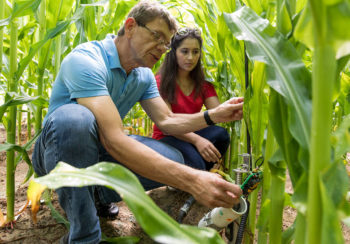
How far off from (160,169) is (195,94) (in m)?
1.04

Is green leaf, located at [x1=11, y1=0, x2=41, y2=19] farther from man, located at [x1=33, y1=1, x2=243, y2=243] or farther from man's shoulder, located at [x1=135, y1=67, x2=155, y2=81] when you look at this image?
man's shoulder, located at [x1=135, y1=67, x2=155, y2=81]

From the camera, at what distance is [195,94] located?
70.9 inches

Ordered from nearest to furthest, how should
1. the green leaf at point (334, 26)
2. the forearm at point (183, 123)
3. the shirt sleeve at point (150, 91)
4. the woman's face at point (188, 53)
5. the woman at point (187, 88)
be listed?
the green leaf at point (334, 26), the forearm at point (183, 123), the shirt sleeve at point (150, 91), the woman at point (187, 88), the woman's face at point (188, 53)

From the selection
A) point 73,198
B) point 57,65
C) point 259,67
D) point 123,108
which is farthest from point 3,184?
→ point 259,67

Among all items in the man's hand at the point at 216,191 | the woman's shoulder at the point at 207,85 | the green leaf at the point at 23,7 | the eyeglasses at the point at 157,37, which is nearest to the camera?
the man's hand at the point at 216,191

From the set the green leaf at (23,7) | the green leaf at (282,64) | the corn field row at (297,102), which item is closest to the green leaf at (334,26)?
the corn field row at (297,102)

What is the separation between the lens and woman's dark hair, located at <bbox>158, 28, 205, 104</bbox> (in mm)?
1730

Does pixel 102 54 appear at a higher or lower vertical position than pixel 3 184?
higher

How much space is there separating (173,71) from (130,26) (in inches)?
25.3

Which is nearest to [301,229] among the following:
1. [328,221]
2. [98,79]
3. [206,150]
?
[328,221]

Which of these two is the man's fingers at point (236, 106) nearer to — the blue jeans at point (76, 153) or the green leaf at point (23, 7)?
the blue jeans at point (76, 153)

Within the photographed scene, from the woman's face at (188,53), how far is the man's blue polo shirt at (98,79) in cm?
38

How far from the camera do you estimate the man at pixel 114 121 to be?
2.65 feet

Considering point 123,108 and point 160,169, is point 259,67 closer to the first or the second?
point 160,169
